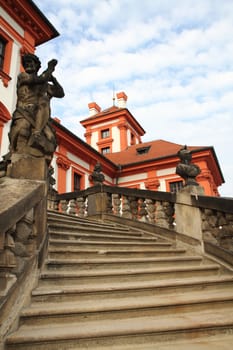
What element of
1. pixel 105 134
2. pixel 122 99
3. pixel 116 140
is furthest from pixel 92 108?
pixel 116 140

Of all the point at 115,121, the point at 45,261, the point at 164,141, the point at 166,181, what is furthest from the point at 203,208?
the point at 115,121

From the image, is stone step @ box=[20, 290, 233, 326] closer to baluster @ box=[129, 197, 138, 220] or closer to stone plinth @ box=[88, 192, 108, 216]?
baluster @ box=[129, 197, 138, 220]

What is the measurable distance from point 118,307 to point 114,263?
45.8 inches

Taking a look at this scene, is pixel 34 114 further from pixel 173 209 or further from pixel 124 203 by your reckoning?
pixel 124 203

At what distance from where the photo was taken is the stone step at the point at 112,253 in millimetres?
4095

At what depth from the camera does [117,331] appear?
255 cm

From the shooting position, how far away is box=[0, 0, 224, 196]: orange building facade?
12992 mm

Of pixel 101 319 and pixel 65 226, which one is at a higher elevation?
pixel 65 226

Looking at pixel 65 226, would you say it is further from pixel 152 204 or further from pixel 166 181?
pixel 166 181

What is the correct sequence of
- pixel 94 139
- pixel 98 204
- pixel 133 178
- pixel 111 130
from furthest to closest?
pixel 94 139
pixel 111 130
pixel 133 178
pixel 98 204

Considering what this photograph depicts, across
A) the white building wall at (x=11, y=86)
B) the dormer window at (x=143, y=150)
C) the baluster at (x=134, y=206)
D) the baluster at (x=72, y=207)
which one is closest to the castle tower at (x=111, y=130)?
the dormer window at (x=143, y=150)

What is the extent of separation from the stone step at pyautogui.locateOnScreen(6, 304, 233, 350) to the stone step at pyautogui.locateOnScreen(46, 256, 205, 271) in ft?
3.49

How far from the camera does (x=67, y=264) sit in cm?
380

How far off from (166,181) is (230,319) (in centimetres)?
2042
